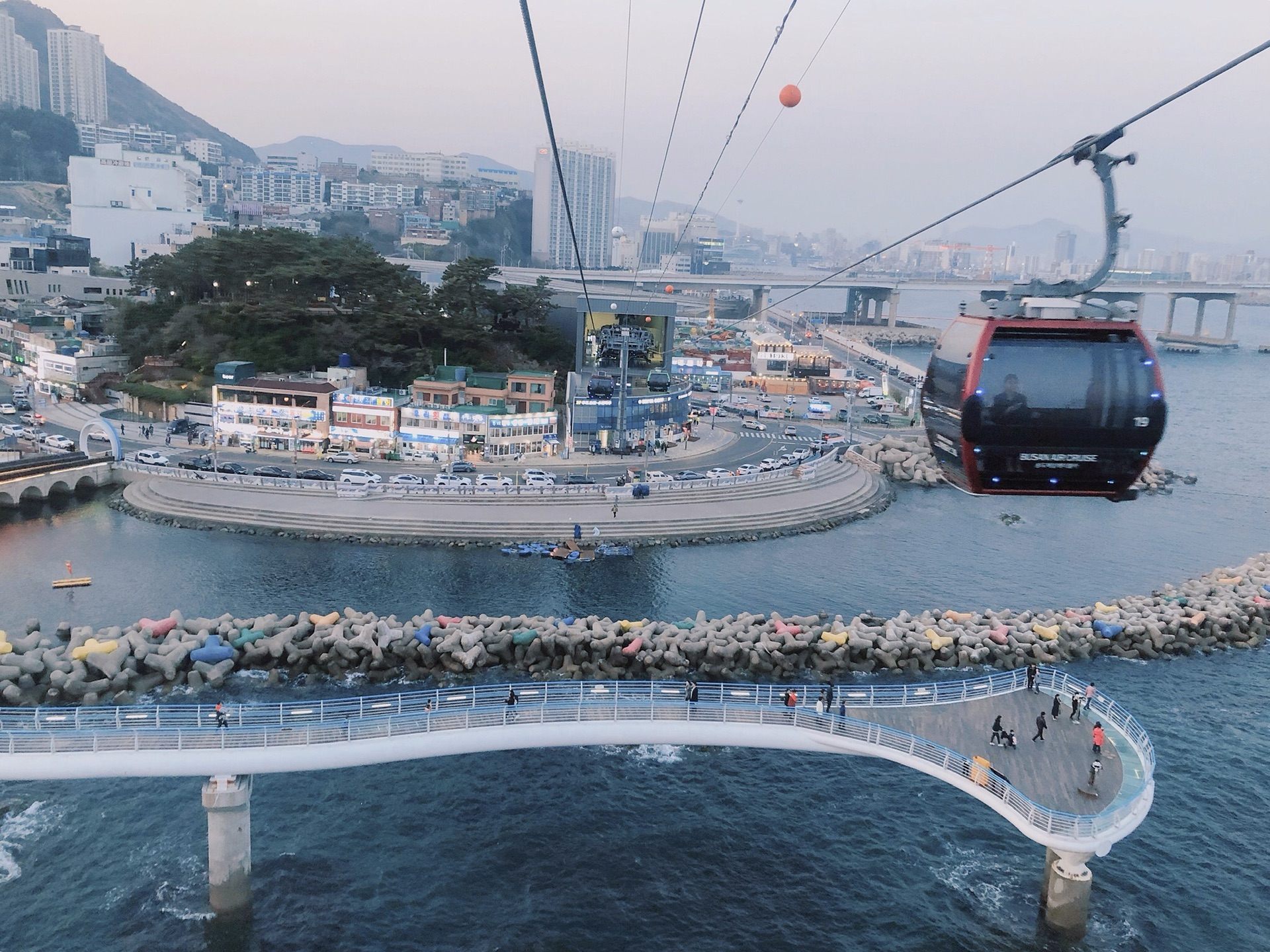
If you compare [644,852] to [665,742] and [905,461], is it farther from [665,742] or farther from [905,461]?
[905,461]

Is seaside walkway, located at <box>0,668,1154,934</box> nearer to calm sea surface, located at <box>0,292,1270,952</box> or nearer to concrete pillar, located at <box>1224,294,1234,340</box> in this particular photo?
calm sea surface, located at <box>0,292,1270,952</box>

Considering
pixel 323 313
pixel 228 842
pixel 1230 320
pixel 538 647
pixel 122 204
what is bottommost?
pixel 228 842

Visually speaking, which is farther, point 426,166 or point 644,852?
point 426,166

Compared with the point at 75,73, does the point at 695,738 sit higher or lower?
lower

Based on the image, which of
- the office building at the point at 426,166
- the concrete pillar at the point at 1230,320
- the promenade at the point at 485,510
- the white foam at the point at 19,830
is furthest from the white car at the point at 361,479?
the office building at the point at 426,166

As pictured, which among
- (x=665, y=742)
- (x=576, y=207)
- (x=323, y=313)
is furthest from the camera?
(x=576, y=207)

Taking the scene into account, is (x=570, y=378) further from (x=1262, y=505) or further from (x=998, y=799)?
(x=998, y=799)

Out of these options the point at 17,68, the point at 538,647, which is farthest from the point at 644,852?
the point at 17,68

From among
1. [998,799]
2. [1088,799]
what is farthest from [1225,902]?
[998,799]
